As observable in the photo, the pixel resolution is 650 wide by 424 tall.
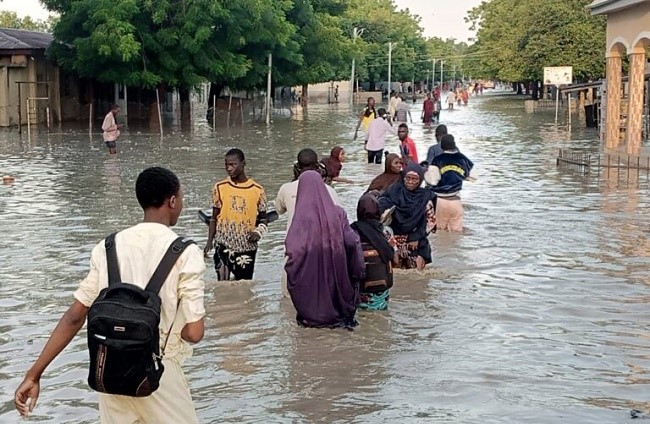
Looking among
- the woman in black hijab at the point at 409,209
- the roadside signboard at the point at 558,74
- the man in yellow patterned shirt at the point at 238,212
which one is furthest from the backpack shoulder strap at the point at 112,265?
the roadside signboard at the point at 558,74

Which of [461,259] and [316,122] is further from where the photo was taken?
[316,122]

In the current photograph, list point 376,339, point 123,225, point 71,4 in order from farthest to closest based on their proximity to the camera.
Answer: point 71,4, point 123,225, point 376,339

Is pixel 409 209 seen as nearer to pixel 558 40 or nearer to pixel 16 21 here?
pixel 558 40

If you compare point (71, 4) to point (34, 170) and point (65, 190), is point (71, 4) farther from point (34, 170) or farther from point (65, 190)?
point (65, 190)

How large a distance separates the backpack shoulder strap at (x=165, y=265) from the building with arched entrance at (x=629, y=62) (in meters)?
21.8

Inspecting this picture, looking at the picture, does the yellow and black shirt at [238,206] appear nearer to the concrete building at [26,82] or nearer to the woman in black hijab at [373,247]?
the woman in black hijab at [373,247]

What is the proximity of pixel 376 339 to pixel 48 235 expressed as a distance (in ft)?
22.5

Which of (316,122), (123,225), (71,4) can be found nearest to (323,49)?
(316,122)

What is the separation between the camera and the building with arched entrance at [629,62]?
24.6 meters

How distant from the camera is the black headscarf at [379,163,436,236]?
32.1 feet

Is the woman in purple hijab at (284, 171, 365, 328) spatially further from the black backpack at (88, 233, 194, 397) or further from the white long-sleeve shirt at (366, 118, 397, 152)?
the white long-sleeve shirt at (366, 118, 397, 152)

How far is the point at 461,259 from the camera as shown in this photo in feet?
39.2

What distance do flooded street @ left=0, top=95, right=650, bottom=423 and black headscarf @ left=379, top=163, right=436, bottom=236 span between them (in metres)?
0.72

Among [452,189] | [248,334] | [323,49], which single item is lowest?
[248,334]
